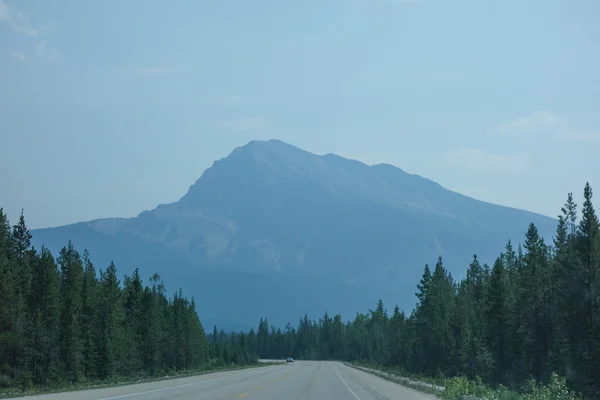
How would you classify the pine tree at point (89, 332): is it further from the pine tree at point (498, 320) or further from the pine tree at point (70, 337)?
the pine tree at point (498, 320)

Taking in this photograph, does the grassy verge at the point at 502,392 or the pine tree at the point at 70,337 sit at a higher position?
the pine tree at the point at 70,337

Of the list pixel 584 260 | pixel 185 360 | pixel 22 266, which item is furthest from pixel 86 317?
pixel 584 260

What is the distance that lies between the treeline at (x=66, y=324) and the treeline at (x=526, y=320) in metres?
33.4

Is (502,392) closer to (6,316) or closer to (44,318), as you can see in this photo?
(6,316)

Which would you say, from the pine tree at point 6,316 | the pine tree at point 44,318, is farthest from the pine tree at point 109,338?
the pine tree at point 6,316

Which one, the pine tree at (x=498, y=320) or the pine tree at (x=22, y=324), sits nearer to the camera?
the pine tree at (x=22, y=324)

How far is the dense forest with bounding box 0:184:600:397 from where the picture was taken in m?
54.2

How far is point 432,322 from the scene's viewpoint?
300 ft

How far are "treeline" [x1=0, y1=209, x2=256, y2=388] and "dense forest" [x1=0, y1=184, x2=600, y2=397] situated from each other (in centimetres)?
13

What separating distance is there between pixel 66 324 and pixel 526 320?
4188 cm

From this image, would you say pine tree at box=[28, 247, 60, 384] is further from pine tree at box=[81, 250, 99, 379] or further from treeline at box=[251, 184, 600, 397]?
treeline at box=[251, 184, 600, 397]

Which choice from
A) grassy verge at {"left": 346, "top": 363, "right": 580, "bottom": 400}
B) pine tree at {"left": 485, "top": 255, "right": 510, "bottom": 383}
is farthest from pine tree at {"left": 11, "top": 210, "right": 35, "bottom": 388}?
pine tree at {"left": 485, "top": 255, "right": 510, "bottom": 383}

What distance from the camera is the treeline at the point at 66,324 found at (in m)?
58.4

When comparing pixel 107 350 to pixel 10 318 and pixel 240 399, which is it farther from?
pixel 240 399
